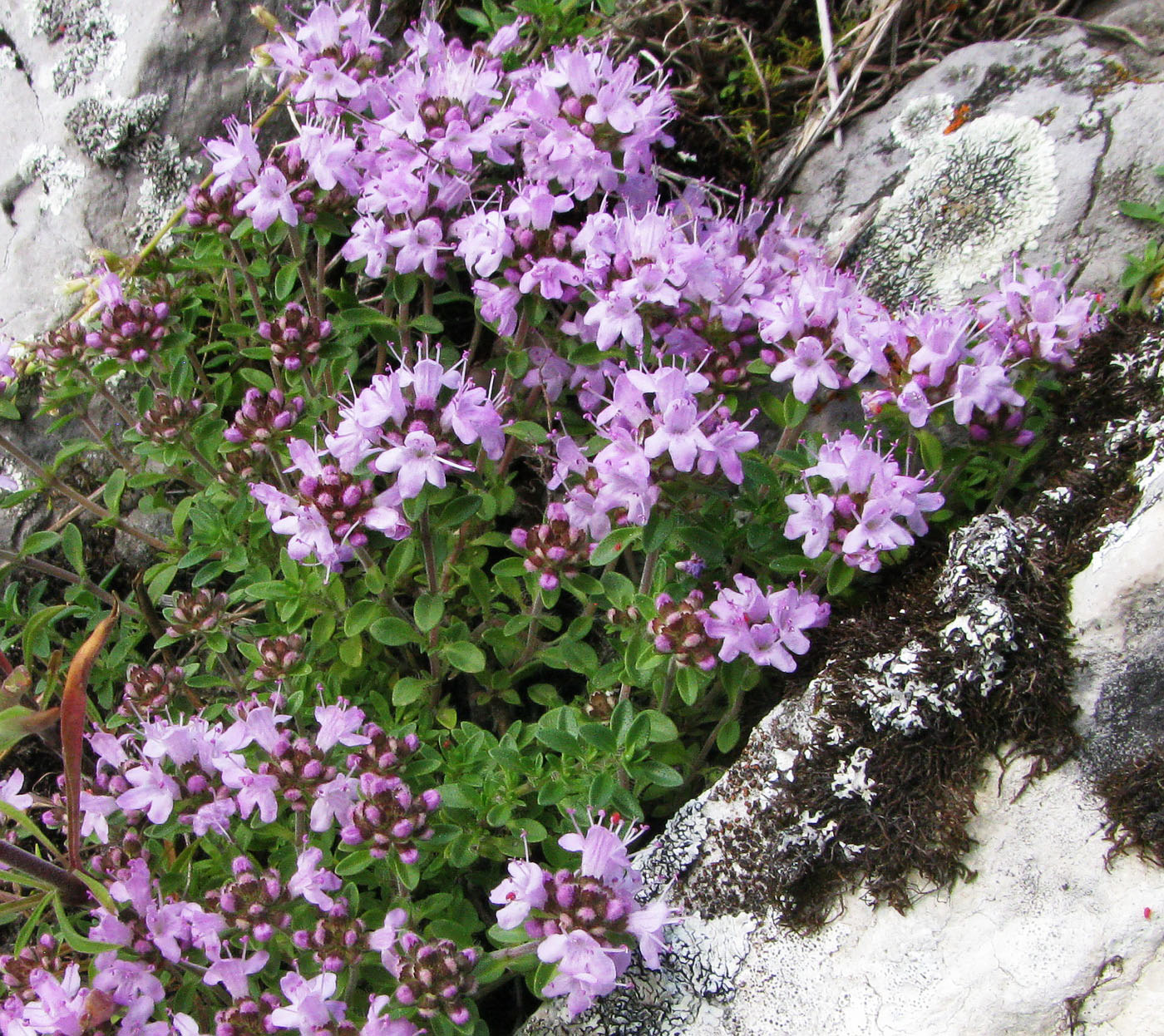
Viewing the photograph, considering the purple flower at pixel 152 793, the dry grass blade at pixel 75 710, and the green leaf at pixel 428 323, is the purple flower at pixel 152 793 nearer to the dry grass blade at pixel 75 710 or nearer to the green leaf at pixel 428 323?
the dry grass blade at pixel 75 710

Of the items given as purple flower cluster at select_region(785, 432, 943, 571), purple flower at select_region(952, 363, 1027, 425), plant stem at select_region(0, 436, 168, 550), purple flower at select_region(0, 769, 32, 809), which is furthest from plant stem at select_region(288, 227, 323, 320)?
purple flower at select_region(952, 363, 1027, 425)

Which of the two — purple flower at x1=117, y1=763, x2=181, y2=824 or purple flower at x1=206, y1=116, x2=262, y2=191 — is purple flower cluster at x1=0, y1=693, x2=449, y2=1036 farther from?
purple flower at x1=206, y1=116, x2=262, y2=191

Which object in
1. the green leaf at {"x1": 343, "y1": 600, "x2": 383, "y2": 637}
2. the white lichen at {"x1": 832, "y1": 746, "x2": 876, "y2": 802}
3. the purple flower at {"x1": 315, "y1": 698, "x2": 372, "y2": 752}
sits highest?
the white lichen at {"x1": 832, "y1": 746, "x2": 876, "y2": 802}

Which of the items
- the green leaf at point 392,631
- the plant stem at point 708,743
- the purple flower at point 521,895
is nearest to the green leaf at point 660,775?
the plant stem at point 708,743

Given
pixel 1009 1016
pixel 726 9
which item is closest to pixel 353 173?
pixel 726 9

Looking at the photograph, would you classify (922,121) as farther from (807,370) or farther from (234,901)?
(234,901)

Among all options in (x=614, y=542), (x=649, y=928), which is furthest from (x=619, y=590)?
(x=649, y=928)
